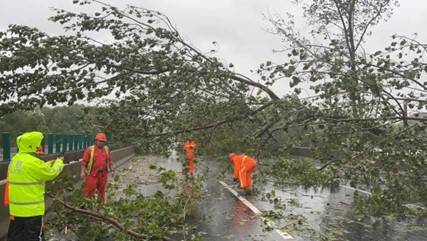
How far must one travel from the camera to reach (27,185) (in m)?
6.49

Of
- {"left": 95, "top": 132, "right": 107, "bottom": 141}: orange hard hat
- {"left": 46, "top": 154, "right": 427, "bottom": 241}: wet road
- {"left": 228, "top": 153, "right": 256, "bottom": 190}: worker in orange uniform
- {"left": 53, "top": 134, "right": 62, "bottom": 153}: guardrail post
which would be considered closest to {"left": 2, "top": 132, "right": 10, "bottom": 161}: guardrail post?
{"left": 95, "top": 132, "right": 107, "bottom": 141}: orange hard hat

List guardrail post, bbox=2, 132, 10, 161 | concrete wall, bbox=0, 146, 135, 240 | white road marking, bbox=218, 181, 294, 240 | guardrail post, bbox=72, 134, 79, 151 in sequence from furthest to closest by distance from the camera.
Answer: guardrail post, bbox=72, 134, 79, 151 → guardrail post, bbox=2, 132, 10, 161 → white road marking, bbox=218, 181, 294, 240 → concrete wall, bbox=0, 146, 135, 240

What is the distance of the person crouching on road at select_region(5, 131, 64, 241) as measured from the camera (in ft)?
21.2

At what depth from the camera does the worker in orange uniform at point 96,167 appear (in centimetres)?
1100

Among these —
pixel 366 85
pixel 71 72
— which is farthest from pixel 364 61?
pixel 71 72

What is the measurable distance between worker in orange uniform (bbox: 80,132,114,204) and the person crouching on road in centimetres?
431

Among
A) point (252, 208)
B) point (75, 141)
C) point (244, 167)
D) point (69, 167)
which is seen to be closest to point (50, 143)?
point (69, 167)

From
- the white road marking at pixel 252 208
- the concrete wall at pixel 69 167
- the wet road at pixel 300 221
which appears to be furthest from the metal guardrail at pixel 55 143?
the white road marking at pixel 252 208

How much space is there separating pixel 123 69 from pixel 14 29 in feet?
7.38

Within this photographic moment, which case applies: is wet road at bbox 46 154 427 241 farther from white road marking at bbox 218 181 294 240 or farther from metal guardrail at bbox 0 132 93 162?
metal guardrail at bbox 0 132 93 162

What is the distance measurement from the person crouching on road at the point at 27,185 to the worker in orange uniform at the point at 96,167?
4.31 m

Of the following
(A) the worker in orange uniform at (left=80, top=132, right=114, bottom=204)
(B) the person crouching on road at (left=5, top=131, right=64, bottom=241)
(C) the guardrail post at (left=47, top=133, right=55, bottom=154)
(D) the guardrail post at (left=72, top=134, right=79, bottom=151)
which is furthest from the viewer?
(D) the guardrail post at (left=72, top=134, right=79, bottom=151)

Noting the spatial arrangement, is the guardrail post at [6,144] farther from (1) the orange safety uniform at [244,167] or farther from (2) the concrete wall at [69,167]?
(1) the orange safety uniform at [244,167]

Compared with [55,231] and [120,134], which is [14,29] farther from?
[55,231]
